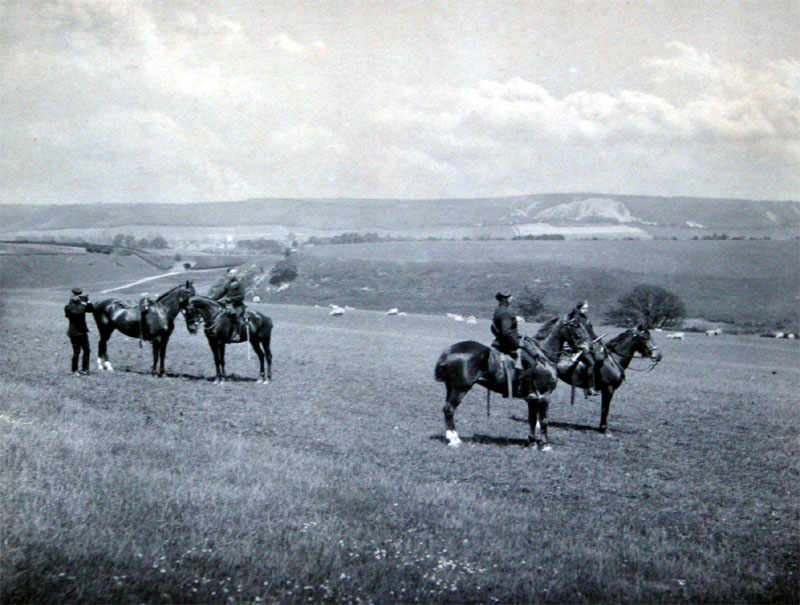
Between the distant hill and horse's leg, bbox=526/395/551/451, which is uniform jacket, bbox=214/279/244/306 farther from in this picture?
horse's leg, bbox=526/395/551/451

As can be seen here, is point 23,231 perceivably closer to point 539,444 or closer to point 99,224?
point 99,224

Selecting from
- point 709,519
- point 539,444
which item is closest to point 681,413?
point 539,444

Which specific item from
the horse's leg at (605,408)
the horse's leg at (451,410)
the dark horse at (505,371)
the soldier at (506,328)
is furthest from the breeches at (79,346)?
the horse's leg at (605,408)

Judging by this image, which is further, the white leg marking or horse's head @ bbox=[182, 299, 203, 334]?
horse's head @ bbox=[182, 299, 203, 334]

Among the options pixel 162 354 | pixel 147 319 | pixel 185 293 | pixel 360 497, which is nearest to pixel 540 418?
pixel 360 497

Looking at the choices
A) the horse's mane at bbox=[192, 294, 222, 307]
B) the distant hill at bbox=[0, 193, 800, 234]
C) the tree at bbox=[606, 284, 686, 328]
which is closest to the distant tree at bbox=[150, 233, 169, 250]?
the distant hill at bbox=[0, 193, 800, 234]

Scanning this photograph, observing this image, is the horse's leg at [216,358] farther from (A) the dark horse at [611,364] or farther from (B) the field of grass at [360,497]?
(A) the dark horse at [611,364]

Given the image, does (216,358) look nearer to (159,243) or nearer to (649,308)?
(159,243)
